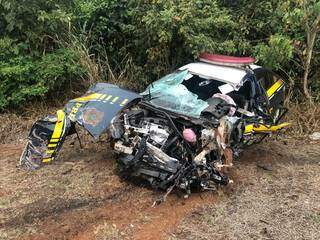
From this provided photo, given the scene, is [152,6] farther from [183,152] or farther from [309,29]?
[183,152]

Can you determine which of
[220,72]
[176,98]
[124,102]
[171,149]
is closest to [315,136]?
[220,72]

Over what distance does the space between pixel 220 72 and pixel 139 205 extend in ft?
8.63

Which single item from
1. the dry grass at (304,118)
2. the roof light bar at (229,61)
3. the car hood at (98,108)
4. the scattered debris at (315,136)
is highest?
the roof light bar at (229,61)

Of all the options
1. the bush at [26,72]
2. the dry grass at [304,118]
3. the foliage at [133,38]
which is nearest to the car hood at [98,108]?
the bush at [26,72]

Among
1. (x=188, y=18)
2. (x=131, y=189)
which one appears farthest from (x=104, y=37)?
(x=131, y=189)

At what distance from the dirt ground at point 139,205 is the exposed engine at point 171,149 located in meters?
0.32

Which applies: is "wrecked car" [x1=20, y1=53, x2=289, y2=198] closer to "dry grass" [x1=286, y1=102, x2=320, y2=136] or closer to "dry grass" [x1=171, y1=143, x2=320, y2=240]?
"dry grass" [x1=171, y1=143, x2=320, y2=240]

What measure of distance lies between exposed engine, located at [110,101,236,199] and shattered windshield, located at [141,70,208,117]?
0.87ft

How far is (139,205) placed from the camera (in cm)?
634

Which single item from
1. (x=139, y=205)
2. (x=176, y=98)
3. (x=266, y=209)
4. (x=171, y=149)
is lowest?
(x=266, y=209)

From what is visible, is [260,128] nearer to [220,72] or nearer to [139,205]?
[220,72]

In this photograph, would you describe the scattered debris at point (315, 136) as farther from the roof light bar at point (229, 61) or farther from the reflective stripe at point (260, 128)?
the roof light bar at point (229, 61)

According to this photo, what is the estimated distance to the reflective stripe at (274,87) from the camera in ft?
28.0

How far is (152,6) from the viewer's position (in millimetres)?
9969
